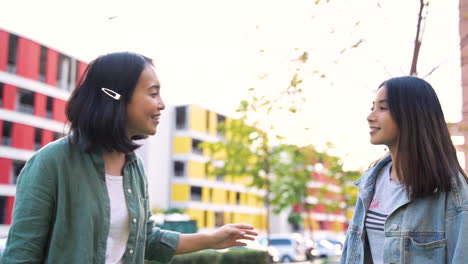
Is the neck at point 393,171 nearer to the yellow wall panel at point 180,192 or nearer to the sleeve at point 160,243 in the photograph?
the sleeve at point 160,243

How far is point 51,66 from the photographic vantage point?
30.6 meters

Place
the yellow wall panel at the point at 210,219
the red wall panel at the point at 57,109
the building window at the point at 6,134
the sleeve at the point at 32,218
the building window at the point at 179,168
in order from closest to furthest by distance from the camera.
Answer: the sleeve at the point at 32,218 → the building window at the point at 6,134 → the red wall panel at the point at 57,109 → the building window at the point at 179,168 → the yellow wall panel at the point at 210,219

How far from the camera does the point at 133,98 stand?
216cm

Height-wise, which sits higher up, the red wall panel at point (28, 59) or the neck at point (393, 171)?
the red wall panel at point (28, 59)

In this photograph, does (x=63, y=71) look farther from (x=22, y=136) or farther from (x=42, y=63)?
(x=22, y=136)

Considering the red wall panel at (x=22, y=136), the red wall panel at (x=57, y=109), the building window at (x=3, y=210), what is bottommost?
the building window at (x=3, y=210)

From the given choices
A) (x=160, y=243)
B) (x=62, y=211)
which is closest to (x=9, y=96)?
(x=160, y=243)

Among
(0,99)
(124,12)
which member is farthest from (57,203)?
(0,99)

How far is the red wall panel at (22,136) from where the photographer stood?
28953 millimetres

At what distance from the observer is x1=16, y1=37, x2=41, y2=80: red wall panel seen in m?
28.8

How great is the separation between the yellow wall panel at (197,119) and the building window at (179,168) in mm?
2676

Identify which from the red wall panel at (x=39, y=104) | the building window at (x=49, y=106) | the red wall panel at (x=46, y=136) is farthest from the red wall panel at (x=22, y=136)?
the building window at (x=49, y=106)

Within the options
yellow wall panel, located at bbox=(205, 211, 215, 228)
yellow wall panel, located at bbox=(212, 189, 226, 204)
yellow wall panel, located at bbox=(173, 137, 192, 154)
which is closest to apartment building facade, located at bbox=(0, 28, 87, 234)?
yellow wall panel, located at bbox=(173, 137, 192, 154)

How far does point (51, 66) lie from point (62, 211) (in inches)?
1192
